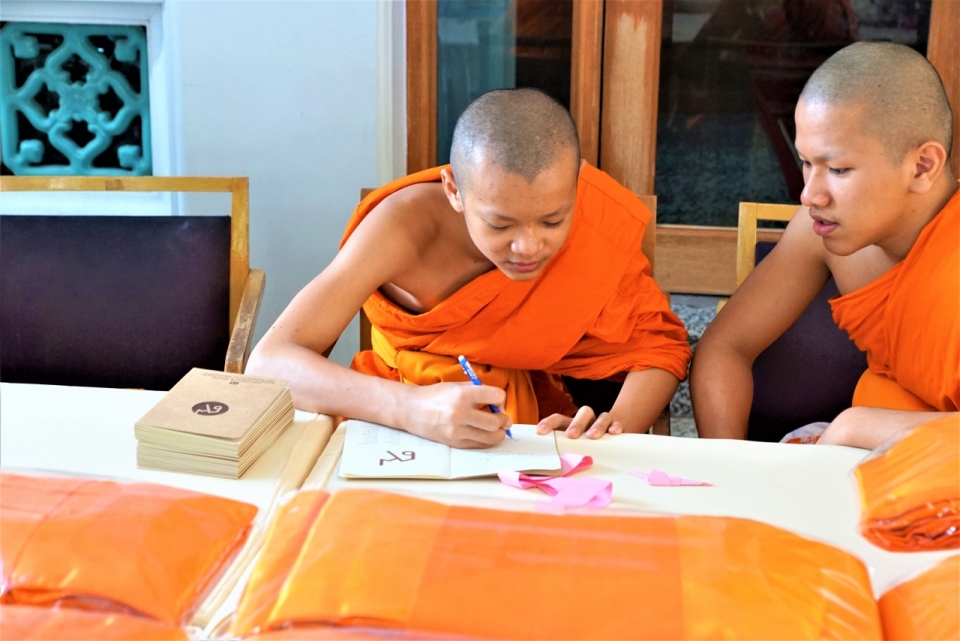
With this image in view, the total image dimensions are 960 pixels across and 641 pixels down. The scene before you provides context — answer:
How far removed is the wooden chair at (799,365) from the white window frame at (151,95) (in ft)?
4.75

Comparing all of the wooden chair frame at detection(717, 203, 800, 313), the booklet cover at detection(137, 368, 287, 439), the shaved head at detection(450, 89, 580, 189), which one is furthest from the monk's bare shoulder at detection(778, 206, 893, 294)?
the booklet cover at detection(137, 368, 287, 439)

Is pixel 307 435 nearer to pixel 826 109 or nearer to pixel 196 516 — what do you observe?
pixel 196 516

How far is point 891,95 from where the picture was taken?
145 centimetres

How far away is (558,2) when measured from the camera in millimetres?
2512

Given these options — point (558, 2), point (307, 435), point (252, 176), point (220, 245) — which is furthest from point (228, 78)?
point (307, 435)

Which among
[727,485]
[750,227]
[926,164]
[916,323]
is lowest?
[727,485]

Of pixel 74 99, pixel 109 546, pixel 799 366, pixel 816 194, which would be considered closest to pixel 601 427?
pixel 816 194

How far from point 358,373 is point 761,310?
80cm

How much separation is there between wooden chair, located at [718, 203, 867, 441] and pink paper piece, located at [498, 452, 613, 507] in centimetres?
91

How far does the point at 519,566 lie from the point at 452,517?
0.11 metres

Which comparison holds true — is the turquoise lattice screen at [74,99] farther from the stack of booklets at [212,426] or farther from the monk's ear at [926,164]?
the monk's ear at [926,164]

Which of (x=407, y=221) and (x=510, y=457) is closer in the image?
(x=510, y=457)

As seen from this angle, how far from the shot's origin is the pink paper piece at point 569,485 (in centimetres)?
105

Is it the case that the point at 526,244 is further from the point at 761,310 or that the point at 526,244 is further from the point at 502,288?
the point at 761,310
